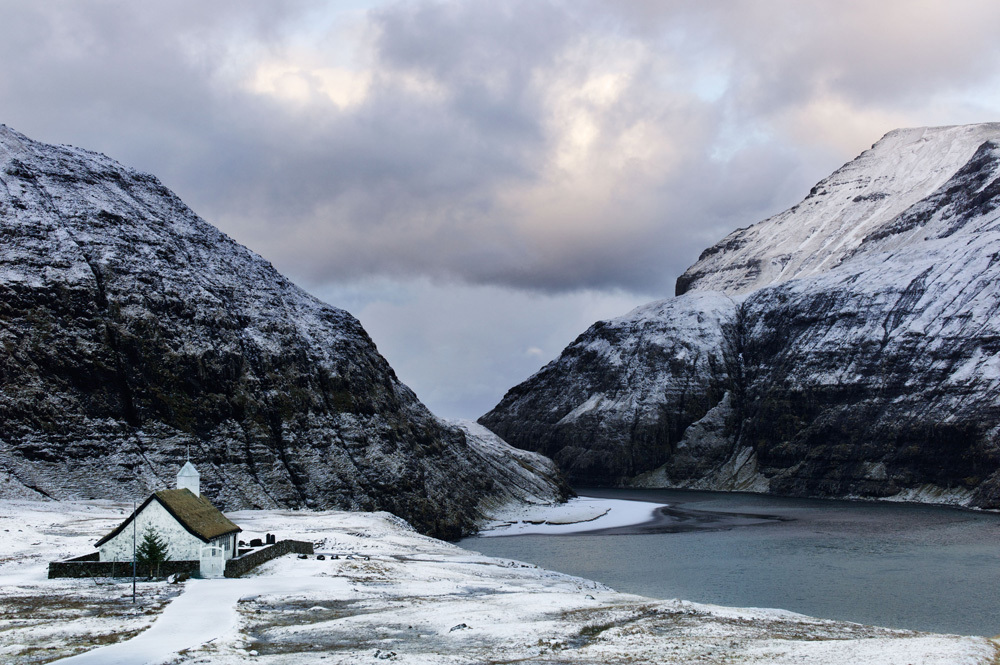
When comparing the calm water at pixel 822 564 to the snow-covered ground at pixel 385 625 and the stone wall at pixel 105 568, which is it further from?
the stone wall at pixel 105 568

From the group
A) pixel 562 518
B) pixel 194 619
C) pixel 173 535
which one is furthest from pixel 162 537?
pixel 562 518

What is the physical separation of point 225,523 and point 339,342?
91.7 metres

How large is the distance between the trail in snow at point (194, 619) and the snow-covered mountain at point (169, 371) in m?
63.5

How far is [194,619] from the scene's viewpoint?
43.8m

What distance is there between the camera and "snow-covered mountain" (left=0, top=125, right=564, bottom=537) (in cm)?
11638

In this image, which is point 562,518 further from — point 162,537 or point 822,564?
point 162,537

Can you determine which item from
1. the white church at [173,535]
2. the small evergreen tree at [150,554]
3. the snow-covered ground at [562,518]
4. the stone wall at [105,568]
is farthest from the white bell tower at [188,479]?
the snow-covered ground at [562,518]

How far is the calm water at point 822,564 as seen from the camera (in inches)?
2830

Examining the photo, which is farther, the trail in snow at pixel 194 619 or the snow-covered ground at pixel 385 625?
the snow-covered ground at pixel 385 625

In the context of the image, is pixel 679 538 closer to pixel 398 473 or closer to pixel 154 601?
pixel 398 473

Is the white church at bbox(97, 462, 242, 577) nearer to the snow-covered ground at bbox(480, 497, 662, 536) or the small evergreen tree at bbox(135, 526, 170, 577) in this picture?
the small evergreen tree at bbox(135, 526, 170, 577)

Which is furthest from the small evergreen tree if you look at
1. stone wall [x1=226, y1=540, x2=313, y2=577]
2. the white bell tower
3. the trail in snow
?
the white bell tower

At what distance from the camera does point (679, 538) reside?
128875mm

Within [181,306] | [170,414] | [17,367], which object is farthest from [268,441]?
[17,367]
